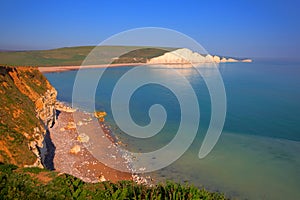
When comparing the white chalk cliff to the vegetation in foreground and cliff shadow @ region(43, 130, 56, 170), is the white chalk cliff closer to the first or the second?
cliff shadow @ region(43, 130, 56, 170)

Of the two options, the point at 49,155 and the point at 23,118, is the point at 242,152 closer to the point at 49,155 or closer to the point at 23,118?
the point at 49,155

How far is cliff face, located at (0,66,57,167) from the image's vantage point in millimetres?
8766

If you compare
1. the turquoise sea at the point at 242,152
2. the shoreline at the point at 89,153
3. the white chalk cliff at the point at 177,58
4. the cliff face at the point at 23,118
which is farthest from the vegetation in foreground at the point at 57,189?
the white chalk cliff at the point at 177,58

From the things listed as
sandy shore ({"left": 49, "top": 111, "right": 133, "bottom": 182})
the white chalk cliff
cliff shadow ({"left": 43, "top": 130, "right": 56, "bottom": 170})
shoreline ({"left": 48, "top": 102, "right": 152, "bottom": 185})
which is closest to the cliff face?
cliff shadow ({"left": 43, "top": 130, "right": 56, "bottom": 170})

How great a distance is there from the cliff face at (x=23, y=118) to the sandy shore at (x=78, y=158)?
3.85 feet

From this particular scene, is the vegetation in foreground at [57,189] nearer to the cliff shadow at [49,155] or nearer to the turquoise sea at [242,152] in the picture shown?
the cliff shadow at [49,155]

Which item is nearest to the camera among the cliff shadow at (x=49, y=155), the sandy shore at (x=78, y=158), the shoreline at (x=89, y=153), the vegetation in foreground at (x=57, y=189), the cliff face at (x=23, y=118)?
the vegetation in foreground at (x=57, y=189)

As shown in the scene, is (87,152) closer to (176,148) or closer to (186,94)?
(176,148)

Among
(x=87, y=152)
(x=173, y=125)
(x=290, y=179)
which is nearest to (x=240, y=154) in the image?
(x=290, y=179)

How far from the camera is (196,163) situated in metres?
15.3

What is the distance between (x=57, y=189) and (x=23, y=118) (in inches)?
275

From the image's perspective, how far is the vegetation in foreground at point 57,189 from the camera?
18.3ft

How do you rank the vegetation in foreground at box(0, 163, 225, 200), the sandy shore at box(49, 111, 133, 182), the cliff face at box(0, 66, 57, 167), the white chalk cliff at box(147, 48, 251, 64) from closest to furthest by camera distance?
1. the vegetation in foreground at box(0, 163, 225, 200)
2. the cliff face at box(0, 66, 57, 167)
3. the sandy shore at box(49, 111, 133, 182)
4. the white chalk cliff at box(147, 48, 251, 64)

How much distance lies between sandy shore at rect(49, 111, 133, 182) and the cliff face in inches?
46.1
